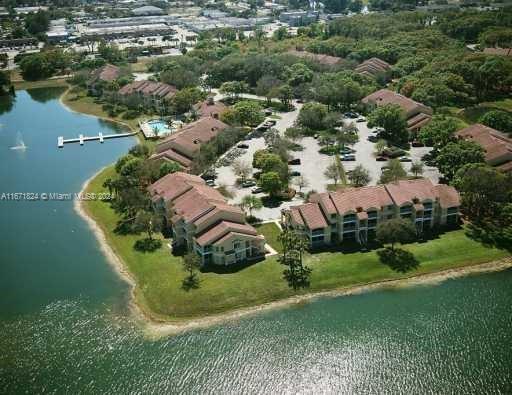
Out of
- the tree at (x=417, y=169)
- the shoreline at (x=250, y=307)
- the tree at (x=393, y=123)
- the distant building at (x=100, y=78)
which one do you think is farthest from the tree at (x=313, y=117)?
the distant building at (x=100, y=78)

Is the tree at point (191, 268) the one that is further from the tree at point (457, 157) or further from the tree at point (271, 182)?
the tree at point (457, 157)

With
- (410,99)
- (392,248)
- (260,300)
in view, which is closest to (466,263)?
(392,248)

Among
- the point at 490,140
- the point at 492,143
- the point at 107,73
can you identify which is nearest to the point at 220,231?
the point at 492,143

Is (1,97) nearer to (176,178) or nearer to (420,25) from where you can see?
(176,178)

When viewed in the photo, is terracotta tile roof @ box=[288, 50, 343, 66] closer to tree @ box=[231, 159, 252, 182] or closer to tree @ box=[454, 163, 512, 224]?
tree @ box=[231, 159, 252, 182]

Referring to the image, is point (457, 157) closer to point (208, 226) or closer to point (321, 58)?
point (208, 226)

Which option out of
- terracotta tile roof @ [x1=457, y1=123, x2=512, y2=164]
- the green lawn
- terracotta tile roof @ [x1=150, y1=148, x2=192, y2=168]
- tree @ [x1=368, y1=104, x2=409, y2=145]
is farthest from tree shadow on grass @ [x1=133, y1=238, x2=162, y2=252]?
terracotta tile roof @ [x1=457, y1=123, x2=512, y2=164]
